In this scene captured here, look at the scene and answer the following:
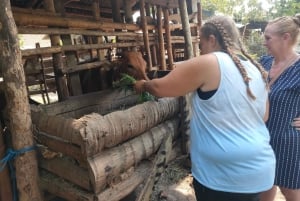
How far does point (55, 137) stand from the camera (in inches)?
94.3

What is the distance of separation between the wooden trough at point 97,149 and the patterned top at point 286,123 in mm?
996

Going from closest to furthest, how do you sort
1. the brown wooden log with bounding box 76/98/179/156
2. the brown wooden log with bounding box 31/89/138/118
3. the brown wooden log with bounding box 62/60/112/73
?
the brown wooden log with bounding box 76/98/179/156 < the brown wooden log with bounding box 31/89/138/118 < the brown wooden log with bounding box 62/60/112/73

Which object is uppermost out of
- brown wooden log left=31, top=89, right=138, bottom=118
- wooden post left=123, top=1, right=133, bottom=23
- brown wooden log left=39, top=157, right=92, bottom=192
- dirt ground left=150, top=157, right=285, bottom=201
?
wooden post left=123, top=1, right=133, bottom=23

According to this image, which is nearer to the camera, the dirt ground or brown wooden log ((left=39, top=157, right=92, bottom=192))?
brown wooden log ((left=39, top=157, right=92, bottom=192))

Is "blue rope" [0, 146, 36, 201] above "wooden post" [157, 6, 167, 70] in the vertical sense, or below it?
below

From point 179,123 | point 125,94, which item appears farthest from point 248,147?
point 125,94

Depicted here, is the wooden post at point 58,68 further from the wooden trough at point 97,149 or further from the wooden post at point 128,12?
the wooden post at point 128,12

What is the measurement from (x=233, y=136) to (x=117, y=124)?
2.83 feet

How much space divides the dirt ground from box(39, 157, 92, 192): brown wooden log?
5.08 feet

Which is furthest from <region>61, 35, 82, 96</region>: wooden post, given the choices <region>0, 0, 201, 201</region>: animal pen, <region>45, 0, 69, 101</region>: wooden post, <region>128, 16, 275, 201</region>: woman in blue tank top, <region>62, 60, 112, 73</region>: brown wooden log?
<region>128, 16, 275, 201</region>: woman in blue tank top

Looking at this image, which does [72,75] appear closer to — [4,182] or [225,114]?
[4,182]

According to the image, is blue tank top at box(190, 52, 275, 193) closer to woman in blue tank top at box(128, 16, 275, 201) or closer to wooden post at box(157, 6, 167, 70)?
woman in blue tank top at box(128, 16, 275, 201)

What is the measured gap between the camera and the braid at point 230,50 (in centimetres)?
180

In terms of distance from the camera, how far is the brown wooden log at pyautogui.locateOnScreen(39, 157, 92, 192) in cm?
228
